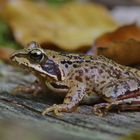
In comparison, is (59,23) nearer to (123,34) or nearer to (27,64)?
(123,34)

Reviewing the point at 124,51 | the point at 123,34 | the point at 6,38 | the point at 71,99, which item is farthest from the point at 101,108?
the point at 6,38

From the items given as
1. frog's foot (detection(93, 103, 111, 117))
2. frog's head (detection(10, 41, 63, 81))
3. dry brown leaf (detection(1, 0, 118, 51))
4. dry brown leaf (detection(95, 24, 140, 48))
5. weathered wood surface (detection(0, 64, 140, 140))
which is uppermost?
dry brown leaf (detection(1, 0, 118, 51))

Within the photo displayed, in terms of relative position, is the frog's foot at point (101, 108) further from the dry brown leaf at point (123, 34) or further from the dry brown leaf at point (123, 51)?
the dry brown leaf at point (123, 34)

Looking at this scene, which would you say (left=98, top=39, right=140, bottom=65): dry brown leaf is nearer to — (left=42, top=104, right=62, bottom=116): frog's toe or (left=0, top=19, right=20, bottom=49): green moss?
(left=42, top=104, right=62, bottom=116): frog's toe

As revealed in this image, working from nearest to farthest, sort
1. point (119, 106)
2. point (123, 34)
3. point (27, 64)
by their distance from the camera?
point (119, 106), point (27, 64), point (123, 34)

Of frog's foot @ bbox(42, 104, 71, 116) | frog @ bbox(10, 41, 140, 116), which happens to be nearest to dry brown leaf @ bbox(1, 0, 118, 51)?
frog @ bbox(10, 41, 140, 116)
